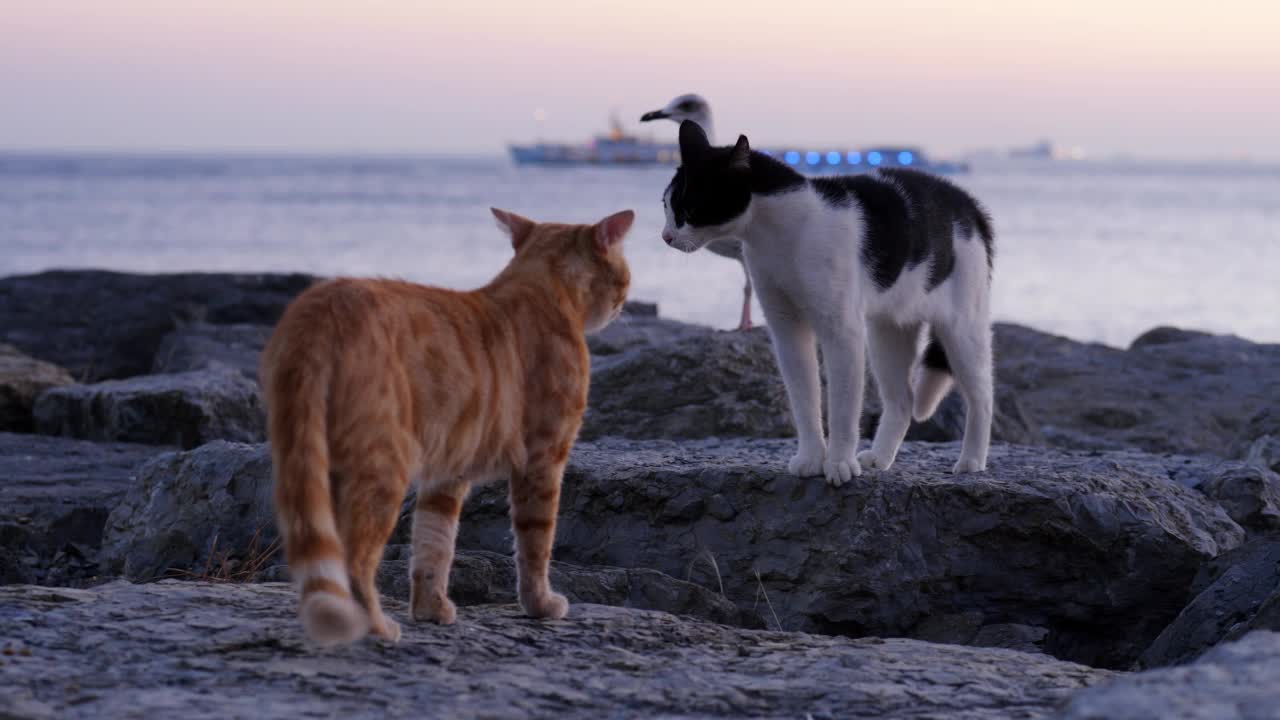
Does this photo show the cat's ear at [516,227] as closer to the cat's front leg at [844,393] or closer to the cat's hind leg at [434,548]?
the cat's hind leg at [434,548]

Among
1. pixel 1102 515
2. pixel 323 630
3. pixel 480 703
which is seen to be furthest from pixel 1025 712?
pixel 1102 515

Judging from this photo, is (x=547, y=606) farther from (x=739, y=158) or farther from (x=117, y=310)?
(x=117, y=310)

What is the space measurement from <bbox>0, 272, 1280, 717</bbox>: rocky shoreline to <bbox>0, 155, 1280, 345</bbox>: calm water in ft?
18.4

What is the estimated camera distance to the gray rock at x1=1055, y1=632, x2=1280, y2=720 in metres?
2.43

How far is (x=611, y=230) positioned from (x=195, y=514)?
2.63 metres

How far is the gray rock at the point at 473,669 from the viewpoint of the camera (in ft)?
9.51

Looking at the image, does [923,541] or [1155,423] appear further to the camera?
[1155,423]

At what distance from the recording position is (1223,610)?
454 cm

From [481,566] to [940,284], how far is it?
2.44m

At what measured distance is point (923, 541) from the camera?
5.16 metres

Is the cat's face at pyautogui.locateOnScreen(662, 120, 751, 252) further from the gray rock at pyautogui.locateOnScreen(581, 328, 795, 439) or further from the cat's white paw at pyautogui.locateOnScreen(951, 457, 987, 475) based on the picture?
the gray rock at pyautogui.locateOnScreen(581, 328, 795, 439)

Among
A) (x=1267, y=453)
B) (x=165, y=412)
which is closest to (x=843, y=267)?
(x=1267, y=453)

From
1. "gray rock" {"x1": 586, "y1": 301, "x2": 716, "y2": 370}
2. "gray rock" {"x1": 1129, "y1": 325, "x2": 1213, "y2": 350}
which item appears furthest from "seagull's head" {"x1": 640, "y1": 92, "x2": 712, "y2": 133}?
"gray rock" {"x1": 1129, "y1": 325, "x2": 1213, "y2": 350}

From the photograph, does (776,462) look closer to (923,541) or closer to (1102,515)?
(923,541)
